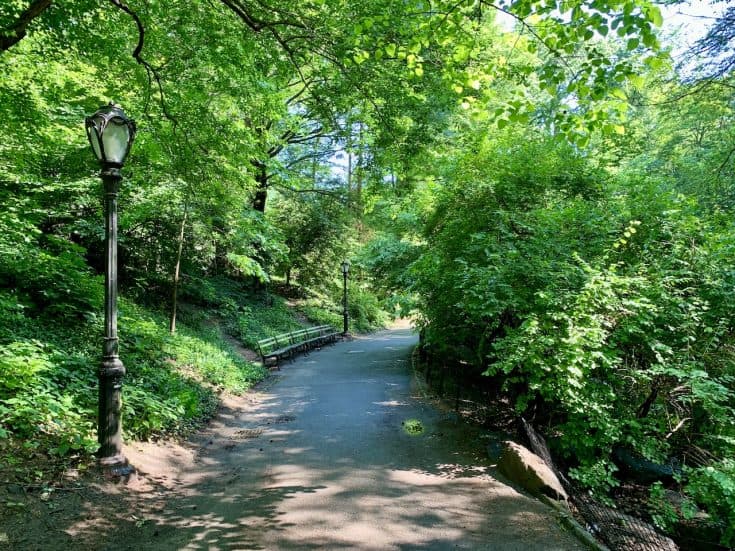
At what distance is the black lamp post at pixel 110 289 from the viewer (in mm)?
4414

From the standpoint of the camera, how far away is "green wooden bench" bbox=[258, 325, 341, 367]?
12.3 m

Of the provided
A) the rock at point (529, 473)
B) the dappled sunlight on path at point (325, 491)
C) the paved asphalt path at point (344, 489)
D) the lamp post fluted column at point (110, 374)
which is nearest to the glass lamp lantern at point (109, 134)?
the lamp post fluted column at point (110, 374)

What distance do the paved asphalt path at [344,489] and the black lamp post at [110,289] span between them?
2.64 ft

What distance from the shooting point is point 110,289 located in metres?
4.61

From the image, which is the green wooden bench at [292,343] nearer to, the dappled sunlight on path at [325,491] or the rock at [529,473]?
the dappled sunlight on path at [325,491]

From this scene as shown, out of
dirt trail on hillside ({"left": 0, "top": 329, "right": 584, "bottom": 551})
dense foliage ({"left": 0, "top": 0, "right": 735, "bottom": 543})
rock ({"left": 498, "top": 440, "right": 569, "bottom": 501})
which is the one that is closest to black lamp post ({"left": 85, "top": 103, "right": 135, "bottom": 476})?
dense foliage ({"left": 0, "top": 0, "right": 735, "bottom": 543})

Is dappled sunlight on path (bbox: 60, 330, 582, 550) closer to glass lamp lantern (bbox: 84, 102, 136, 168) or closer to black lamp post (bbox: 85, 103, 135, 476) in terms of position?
black lamp post (bbox: 85, 103, 135, 476)

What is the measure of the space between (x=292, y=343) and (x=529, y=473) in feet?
36.9

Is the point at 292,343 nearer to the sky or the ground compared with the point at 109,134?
nearer to the ground

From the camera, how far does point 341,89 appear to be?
20.4 feet

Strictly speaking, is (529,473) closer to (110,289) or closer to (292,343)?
(110,289)

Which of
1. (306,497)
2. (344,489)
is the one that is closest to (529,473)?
(344,489)

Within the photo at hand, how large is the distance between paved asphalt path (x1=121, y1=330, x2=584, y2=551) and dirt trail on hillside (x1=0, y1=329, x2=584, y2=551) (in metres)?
0.01

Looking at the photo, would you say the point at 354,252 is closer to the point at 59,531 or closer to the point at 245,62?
the point at 245,62
